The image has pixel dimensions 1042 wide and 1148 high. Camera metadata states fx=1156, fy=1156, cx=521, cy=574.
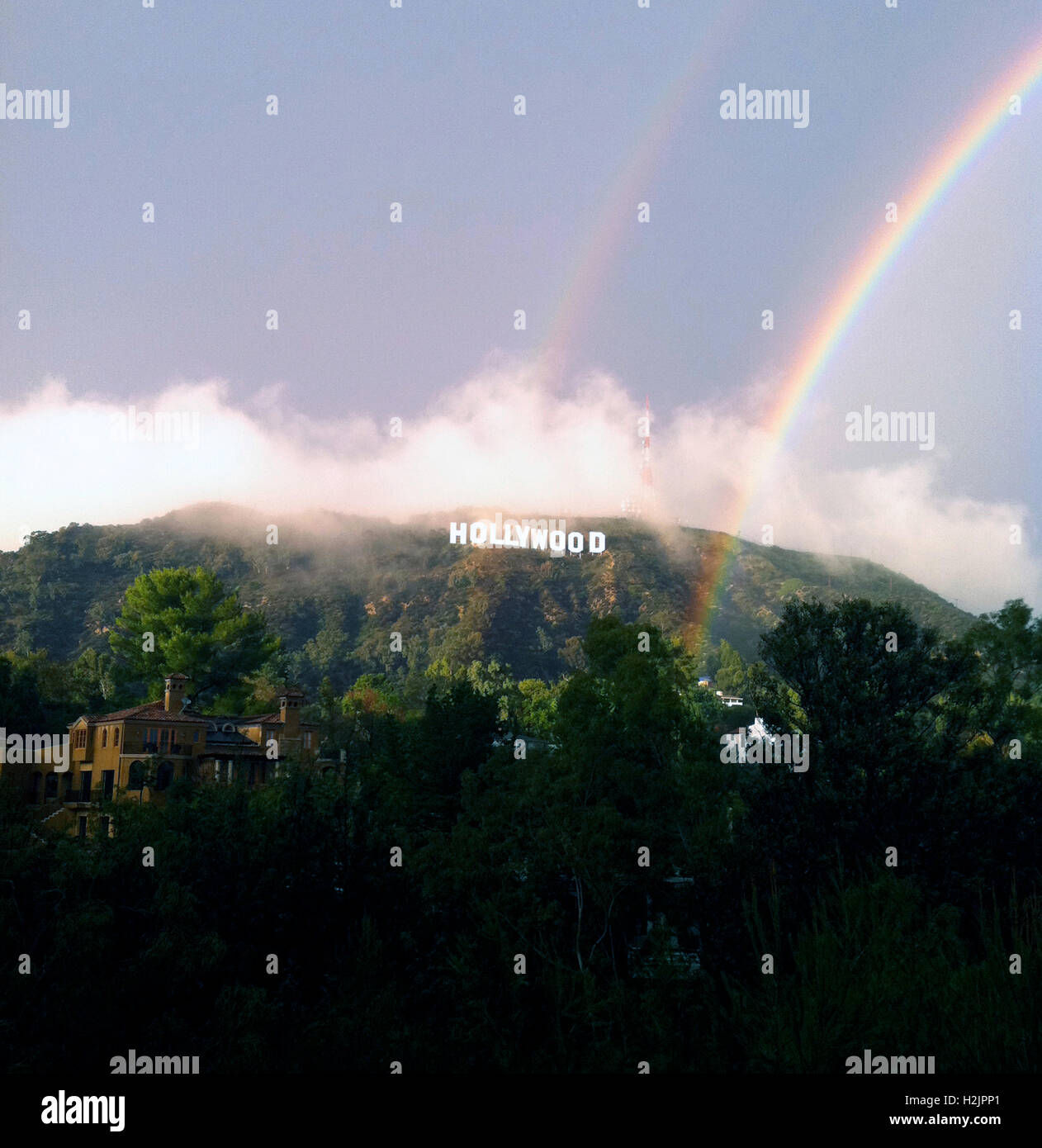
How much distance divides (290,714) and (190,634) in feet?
82.6

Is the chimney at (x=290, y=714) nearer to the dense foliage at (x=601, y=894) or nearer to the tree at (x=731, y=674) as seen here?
the dense foliage at (x=601, y=894)

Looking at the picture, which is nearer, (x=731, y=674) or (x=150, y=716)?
(x=150, y=716)

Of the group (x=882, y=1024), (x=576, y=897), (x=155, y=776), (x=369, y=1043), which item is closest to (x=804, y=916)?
(x=576, y=897)

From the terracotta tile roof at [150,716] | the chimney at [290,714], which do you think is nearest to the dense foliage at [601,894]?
the terracotta tile roof at [150,716]

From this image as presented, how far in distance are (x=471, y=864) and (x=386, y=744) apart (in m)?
24.0

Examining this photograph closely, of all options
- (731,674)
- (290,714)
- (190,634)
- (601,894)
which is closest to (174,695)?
(290,714)

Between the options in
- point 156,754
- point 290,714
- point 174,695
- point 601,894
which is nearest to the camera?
point 601,894

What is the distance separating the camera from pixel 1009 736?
2052 inches

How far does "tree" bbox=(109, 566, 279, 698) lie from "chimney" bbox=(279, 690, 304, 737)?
22.1 metres

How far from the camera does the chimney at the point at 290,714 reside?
7338 cm

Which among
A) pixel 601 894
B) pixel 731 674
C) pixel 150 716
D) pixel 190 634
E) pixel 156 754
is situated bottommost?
pixel 601 894

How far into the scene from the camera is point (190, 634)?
94938mm

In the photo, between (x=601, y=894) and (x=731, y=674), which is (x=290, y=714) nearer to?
(x=601, y=894)

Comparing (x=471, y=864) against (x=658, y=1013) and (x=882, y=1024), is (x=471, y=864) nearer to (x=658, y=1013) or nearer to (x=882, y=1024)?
(x=658, y=1013)
